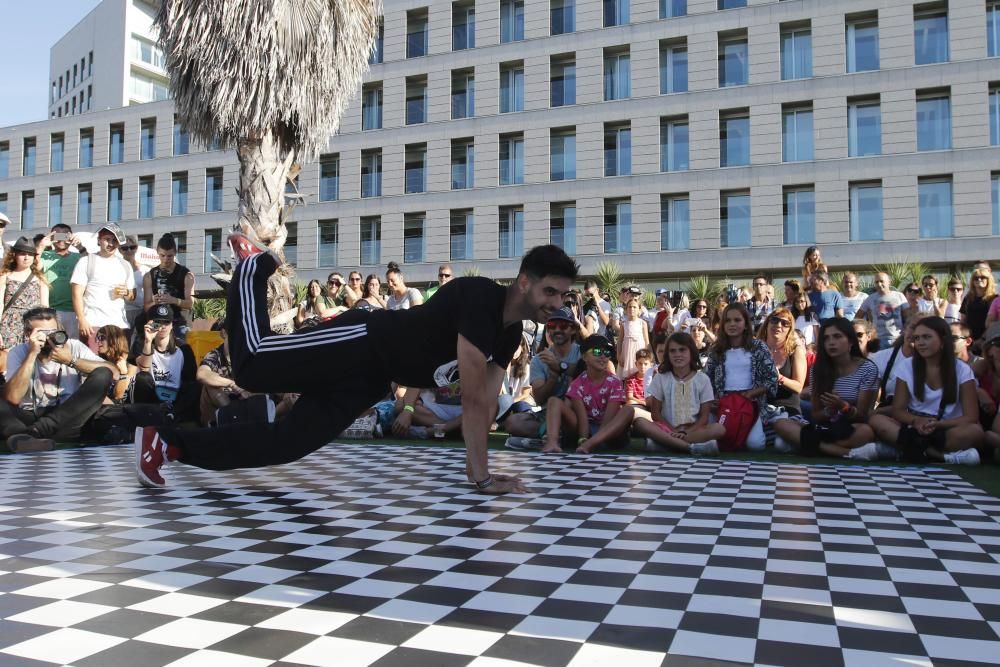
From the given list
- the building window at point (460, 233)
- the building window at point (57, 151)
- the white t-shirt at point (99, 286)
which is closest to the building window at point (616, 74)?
the building window at point (460, 233)

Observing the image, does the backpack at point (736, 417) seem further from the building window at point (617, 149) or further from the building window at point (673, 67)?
the building window at point (673, 67)

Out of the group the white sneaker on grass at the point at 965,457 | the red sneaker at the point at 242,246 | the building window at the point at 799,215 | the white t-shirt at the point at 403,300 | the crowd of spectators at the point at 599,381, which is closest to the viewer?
the red sneaker at the point at 242,246

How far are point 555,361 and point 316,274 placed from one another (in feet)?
75.5

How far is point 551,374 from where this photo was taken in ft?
24.1

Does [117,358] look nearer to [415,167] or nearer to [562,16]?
[415,167]

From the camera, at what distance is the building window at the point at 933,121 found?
70.6ft

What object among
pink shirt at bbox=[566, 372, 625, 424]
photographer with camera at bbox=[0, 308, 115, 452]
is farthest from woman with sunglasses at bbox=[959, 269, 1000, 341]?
photographer with camera at bbox=[0, 308, 115, 452]

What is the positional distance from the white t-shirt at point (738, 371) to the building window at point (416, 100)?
2280 centimetres

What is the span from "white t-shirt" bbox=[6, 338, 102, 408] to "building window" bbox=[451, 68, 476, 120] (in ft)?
71.3

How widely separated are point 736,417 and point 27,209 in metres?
39.3

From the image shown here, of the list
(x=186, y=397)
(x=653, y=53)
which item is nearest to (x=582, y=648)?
(x=186, y=397)

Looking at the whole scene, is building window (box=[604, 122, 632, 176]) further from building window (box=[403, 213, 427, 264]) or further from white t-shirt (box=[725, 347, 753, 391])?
white t-shirt (box=[725, 347, 753, 391])

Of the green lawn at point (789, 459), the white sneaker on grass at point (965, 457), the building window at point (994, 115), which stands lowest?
the green lawn at point (789, 459)

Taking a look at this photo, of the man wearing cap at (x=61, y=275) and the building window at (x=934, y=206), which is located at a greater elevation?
the building window at (x=934, y=206)
